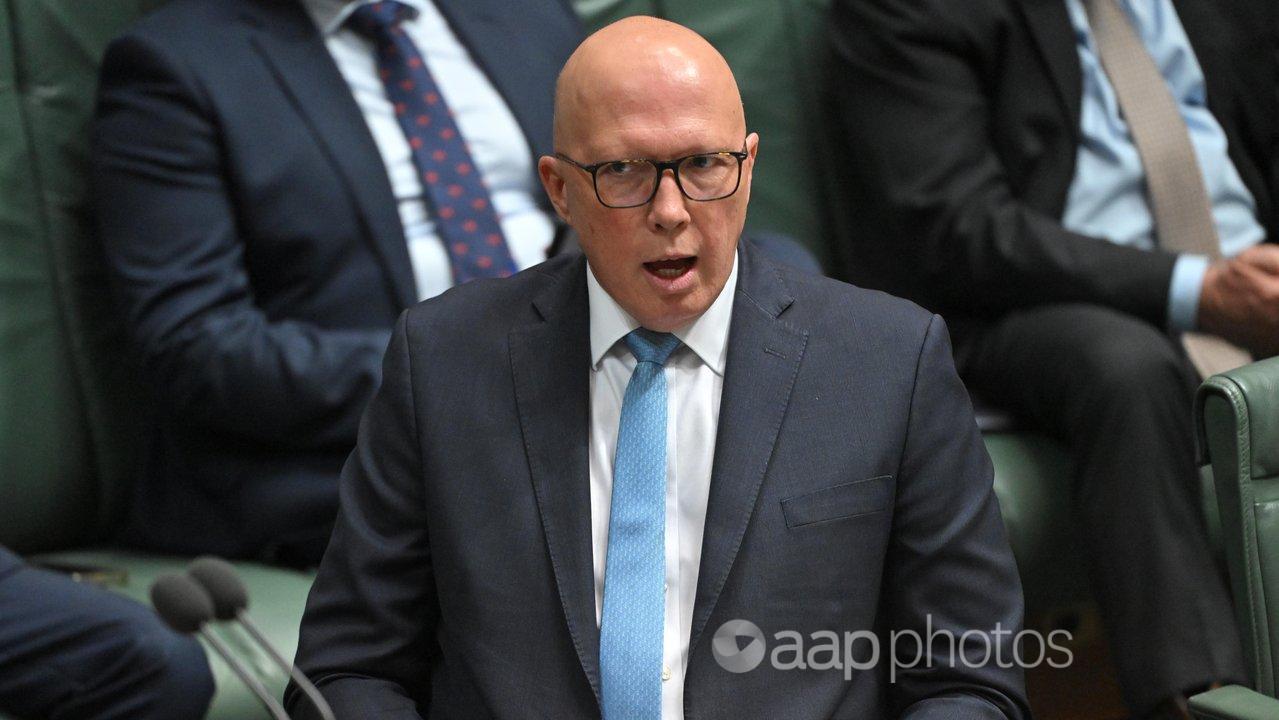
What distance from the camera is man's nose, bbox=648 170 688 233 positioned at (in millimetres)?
1355

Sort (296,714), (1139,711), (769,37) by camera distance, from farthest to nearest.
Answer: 1. (769,37)
2. (1139,711)
3. (296,714)

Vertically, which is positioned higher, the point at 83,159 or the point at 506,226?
the point at 83,159

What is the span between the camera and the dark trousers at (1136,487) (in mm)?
2031

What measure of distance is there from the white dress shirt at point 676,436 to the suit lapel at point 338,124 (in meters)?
0.83

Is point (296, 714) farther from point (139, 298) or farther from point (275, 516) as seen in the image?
point (139, 298)

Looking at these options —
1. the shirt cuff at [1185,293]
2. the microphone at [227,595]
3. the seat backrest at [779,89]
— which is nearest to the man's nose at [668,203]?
the microphone at [227,595]

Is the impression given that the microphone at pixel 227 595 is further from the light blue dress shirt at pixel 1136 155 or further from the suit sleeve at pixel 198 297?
the light blue dress shirt at pixel 1136 155

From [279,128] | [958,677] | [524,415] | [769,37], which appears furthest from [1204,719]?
[769,37]

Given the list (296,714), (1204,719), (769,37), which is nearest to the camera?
(296,714)

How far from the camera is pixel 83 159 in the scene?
93.2 inches

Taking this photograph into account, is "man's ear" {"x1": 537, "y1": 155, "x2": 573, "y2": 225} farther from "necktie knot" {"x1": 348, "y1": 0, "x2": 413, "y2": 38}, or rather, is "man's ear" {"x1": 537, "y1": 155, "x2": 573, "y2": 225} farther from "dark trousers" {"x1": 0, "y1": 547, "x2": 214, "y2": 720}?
"necktie knot" {"x1": 348, "y1": 0, "x2": 413, "y2": 38}

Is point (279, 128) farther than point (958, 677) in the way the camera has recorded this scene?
Yes

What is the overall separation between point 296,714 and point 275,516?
844 millimetres

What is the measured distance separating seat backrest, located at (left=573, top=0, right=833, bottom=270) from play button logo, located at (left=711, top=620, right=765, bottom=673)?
4.95 ft
